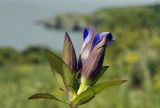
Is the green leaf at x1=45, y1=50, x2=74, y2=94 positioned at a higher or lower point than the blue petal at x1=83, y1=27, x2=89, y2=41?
lower

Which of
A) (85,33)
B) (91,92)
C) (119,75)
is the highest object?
(85,33)

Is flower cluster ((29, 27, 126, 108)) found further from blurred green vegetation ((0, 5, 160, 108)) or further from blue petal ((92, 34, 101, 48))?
blurred green vegetation ((0, 5, 160, 108))

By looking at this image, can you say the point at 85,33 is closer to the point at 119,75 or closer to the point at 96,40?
the point at 96,40

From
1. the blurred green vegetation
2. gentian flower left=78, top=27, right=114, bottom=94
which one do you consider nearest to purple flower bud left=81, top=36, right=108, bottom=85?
gentian flower left=78, top=27, right=114, bottom=94

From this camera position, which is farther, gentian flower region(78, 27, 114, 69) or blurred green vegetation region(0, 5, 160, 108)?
blurred green vegetation region(0, 5, 160, 108)

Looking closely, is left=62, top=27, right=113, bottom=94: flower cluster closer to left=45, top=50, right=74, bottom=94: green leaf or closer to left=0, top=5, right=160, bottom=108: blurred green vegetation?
left=45, top=50, right=74, bottom=94: green leaf

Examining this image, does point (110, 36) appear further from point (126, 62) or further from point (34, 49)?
point (34, 49)

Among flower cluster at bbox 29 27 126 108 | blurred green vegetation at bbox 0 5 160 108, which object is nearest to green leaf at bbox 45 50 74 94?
flower cluster at bbox 29 27 126 108

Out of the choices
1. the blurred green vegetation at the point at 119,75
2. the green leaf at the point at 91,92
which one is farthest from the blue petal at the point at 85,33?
the blurred green vegetation at the point at 119,75

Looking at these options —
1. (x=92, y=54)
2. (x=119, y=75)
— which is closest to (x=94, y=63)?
(x=92, y=54)

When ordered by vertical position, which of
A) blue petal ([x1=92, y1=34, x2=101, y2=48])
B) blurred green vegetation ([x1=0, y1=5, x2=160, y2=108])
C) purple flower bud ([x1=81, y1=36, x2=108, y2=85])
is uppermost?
blue petal ([x1=92, y1=34, x2=101, y2=48])

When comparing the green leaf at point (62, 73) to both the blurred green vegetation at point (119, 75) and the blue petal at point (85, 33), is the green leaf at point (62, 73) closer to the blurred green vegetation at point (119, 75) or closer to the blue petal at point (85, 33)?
the blue petal at point (85, 33)
